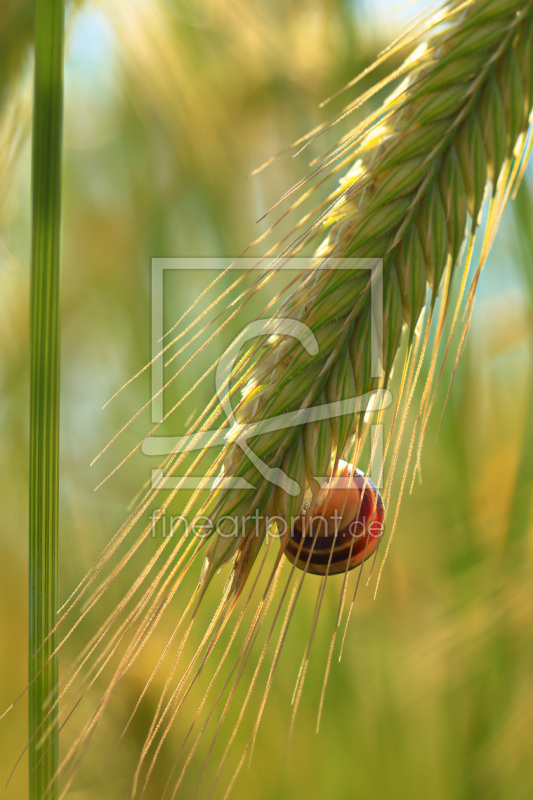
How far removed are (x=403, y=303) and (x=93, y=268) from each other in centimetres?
84

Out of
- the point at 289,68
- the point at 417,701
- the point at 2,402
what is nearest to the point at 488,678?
the point at 417,701

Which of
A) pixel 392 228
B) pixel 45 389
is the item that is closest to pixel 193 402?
pixel 45 389

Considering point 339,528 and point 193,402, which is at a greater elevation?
point 193,402

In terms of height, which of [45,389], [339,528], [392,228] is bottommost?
[339,528]

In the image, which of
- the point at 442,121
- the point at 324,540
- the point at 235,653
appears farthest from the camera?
the point at 235,653

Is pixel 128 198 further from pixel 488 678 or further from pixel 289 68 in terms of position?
pixel 488 678

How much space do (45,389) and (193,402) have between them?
0.56m

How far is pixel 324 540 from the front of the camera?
1.70 feet

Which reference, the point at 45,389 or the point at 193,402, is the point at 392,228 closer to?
the point at 45,389

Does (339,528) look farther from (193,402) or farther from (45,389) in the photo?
(193,402)

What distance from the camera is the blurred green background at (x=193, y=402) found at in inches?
36.2

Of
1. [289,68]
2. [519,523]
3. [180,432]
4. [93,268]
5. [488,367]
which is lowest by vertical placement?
[519,523]

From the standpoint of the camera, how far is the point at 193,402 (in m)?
1.05

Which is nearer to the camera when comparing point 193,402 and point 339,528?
point 339,528
